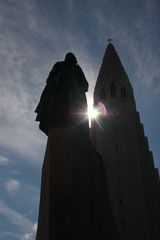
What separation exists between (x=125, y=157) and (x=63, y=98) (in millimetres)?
28919

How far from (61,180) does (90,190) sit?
93cm

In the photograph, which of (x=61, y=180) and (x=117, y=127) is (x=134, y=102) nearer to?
(x=117, y=127)

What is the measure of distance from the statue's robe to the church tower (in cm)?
2466

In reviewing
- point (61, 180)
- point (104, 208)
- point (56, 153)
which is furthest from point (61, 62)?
point (104, 208)

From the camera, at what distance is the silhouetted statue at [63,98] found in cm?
581

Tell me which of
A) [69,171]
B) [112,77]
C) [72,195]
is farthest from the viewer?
[112,77]

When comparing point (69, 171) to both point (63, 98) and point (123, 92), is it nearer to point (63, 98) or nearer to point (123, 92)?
point (63, 98)

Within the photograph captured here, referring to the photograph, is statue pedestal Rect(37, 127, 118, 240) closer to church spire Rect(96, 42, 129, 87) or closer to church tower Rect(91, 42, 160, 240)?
church tower Rect(91, 42, 160, 240)

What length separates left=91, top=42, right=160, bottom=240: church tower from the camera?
97.2 feet

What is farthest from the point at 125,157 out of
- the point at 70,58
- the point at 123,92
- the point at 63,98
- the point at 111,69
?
the point at 63,98

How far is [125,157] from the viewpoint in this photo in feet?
112

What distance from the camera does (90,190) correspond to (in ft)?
18.8

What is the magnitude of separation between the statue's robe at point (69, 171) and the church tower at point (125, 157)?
→ 24656 millimetres

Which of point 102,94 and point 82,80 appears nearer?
point 82,80
